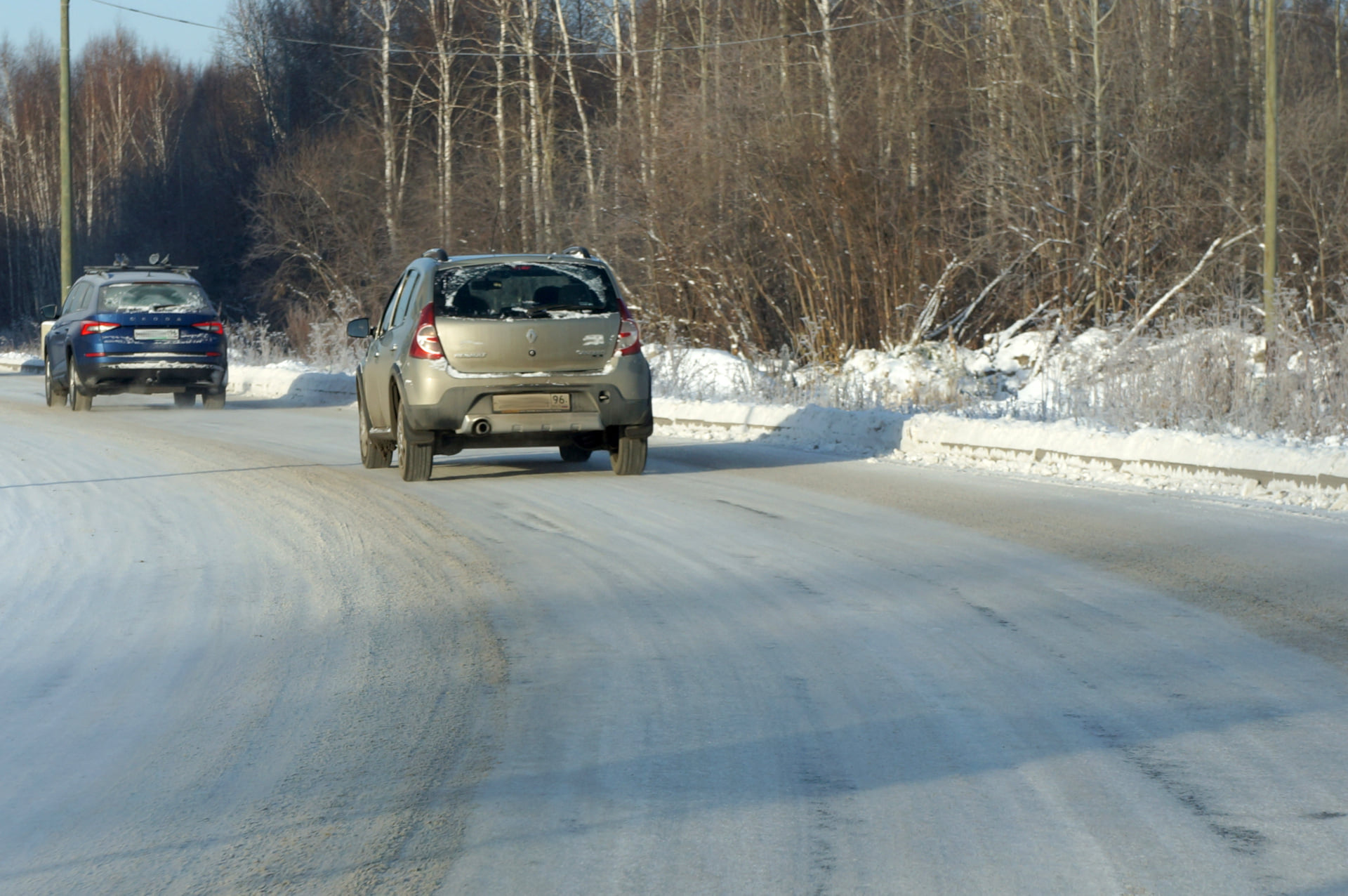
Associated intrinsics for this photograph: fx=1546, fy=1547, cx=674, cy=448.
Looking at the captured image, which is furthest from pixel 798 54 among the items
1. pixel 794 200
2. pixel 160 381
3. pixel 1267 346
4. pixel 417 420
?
pixel 417 420

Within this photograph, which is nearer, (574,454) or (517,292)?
(517,292)

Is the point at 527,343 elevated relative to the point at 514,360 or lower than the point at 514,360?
elevated

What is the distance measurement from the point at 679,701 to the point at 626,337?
7.17 m

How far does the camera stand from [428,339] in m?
11.9

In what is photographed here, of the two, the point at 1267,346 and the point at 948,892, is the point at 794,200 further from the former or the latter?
the point at 948,892

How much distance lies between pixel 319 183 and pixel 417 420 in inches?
1634

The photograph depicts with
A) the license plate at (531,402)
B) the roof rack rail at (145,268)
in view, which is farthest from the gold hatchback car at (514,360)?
the roof rack rail at (145,268)

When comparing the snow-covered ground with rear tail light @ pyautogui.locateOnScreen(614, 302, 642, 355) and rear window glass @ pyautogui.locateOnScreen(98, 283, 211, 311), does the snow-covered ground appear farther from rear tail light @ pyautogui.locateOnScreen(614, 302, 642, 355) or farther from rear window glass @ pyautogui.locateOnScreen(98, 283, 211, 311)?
rear window glass @ pyautogui.locateOnScreen(98, 283, 211, 311)

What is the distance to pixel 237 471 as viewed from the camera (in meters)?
13.6

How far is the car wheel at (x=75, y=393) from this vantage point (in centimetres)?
2198

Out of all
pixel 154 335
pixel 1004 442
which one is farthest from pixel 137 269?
pixel 1004 442

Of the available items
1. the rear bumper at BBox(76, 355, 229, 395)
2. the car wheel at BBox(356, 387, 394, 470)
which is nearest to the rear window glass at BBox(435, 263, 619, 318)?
the car wheel at BBox(356, 387, 394, 470)

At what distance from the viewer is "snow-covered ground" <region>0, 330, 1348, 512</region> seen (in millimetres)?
11250

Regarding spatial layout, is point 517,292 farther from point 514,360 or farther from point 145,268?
point 145,268
